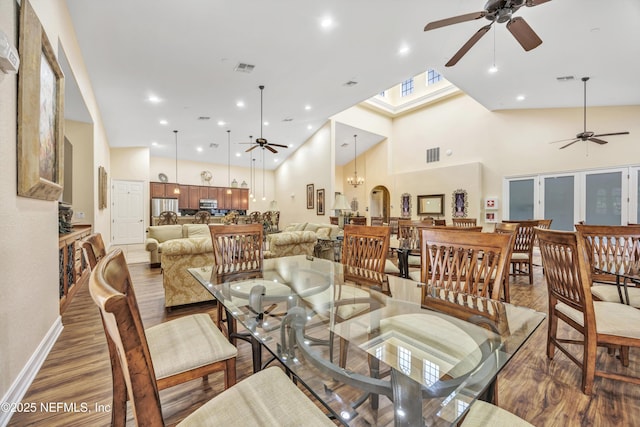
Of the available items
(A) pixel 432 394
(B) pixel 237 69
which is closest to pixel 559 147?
(B) pixel 237 69

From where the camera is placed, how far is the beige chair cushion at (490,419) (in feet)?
2.57

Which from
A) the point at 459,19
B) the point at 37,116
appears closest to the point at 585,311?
the point at 459,19

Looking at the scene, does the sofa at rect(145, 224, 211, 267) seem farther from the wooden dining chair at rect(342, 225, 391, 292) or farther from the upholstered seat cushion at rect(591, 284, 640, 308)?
the upholstered seat cushion at rect(591, 284, 640, 308)

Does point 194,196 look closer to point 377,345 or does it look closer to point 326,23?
point 326,23

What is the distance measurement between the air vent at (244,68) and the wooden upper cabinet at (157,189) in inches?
252

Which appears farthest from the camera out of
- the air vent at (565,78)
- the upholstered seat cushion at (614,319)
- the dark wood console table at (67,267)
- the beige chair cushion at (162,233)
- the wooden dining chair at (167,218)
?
the wooden dining chair at (167,218)

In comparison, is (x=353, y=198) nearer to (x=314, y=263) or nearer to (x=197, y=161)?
(x=197, y=161)

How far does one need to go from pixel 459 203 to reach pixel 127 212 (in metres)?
10.3

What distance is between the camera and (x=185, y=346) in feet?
4.04

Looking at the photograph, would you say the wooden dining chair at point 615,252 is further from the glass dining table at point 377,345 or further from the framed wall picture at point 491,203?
the framed wall picture at point 491,203

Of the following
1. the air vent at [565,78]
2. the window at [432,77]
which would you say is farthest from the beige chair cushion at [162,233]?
the window at [432,77]

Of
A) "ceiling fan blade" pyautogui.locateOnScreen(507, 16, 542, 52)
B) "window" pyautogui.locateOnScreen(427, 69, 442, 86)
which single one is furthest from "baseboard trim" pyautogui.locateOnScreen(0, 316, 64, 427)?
"window" pyautogui.locateOnScreen(427, 69, 442, 86)

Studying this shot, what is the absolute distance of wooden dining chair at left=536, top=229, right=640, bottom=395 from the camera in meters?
1.49

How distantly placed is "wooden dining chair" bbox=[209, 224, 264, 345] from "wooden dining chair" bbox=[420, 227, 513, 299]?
138 centimetres
